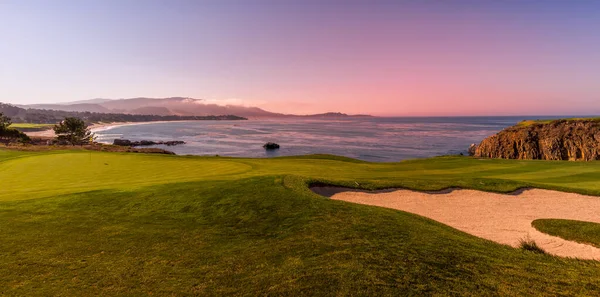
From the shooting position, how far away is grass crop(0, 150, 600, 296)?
15.9ft

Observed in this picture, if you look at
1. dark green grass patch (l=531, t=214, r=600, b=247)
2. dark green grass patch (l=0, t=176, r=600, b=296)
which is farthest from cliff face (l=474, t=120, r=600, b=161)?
dark green grass patch (l=0, t=176, r=600, b=296)

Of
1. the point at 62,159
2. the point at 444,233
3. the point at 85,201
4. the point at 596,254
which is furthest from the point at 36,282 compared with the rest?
the point at 62,159

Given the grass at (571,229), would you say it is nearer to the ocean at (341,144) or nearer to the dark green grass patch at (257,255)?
the dark green grass patch at (257,255)

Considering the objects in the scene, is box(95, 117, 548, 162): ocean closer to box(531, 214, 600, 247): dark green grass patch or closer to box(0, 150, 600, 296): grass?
box(531, 214, 600, 247): dark green grass patch

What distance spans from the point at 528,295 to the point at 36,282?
9212mm

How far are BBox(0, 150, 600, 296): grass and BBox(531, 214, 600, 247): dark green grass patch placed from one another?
3752 millimetres

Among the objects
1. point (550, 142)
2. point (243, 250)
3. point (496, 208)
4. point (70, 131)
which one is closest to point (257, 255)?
point (243, 250)

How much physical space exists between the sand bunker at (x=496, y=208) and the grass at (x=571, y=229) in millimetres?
282

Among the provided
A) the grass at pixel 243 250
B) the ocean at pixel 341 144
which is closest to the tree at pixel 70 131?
the ocean at pixel 341 144

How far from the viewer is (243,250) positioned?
6461 mm

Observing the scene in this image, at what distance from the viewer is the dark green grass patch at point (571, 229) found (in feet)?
27.9

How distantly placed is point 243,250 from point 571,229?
37.5ft

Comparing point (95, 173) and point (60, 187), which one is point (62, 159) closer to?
point (95, 173)

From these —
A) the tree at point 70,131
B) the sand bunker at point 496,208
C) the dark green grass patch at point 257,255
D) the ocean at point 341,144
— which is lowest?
the ocean at point 341,144
